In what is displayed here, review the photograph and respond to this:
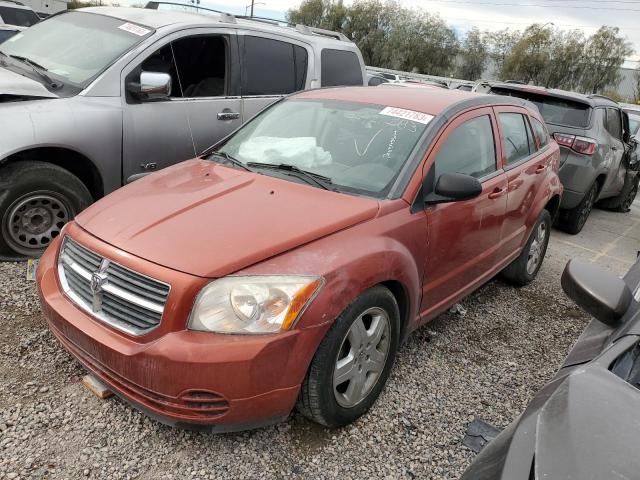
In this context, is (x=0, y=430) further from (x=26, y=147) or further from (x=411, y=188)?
(x=411, y=188)

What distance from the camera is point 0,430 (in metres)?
2.43

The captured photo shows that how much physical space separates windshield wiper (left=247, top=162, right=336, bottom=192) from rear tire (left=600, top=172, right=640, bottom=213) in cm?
714

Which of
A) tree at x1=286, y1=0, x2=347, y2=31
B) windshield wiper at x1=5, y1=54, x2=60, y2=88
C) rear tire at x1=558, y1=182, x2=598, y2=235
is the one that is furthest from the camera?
tree at x1=286, y1=0, x2=347, y2=31

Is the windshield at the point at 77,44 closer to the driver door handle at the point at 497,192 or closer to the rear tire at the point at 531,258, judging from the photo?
the driver door handle at the point at 497,192

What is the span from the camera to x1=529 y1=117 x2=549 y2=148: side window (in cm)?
463

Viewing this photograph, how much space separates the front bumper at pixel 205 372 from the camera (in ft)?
6.98

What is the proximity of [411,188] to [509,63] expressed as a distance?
49.3 meters

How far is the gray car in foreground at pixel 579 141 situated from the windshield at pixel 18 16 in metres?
12.4

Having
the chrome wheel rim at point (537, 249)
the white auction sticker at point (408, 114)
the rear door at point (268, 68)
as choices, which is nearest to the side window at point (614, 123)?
the chrome wheel rim at point (537, 249)

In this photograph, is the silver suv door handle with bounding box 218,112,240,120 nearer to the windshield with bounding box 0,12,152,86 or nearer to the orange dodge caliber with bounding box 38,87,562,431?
the windshield with bounding box 0,12,152,86

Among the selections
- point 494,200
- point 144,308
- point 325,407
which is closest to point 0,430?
point 144,308

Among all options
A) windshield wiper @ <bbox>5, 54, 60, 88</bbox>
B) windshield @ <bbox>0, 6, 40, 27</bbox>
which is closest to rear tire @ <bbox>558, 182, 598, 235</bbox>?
windshield wiper @ <bbox>5, 54, 60, 88</bbox>

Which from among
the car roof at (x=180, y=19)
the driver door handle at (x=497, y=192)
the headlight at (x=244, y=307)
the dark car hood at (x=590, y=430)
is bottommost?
the headlight at (x=244, y=307)


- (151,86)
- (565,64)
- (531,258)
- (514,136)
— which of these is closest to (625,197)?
(531,258)
